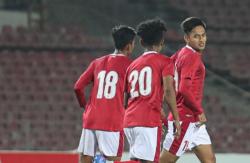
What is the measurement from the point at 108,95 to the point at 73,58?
27.0 feet

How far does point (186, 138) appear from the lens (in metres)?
7.15

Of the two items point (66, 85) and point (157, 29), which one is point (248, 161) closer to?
point (157, 29)

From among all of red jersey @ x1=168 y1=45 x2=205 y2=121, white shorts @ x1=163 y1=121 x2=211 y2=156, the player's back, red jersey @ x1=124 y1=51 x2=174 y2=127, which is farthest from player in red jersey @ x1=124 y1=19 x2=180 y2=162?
the player's back

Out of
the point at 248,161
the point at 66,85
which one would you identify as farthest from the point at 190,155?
the point at 66,85

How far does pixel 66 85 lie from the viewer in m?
15.0

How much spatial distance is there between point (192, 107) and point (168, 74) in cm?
71

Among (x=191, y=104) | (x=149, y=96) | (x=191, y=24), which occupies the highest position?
(x=191, y=24)

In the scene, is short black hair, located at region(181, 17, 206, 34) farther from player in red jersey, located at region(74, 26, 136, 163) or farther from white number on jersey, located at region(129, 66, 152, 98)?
white number on jersey, located at region(129, 66, 152, 98)

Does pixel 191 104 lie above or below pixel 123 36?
below

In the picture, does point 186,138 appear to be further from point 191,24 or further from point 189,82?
point 191,24

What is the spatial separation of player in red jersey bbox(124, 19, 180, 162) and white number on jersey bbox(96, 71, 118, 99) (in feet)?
2.83

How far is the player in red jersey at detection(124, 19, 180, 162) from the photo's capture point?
21.1ft

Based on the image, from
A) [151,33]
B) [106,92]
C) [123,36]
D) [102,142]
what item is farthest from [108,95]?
[151,33]

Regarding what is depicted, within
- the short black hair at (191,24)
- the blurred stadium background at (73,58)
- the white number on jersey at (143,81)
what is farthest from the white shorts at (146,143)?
the blurred stadium background at (73,58)
